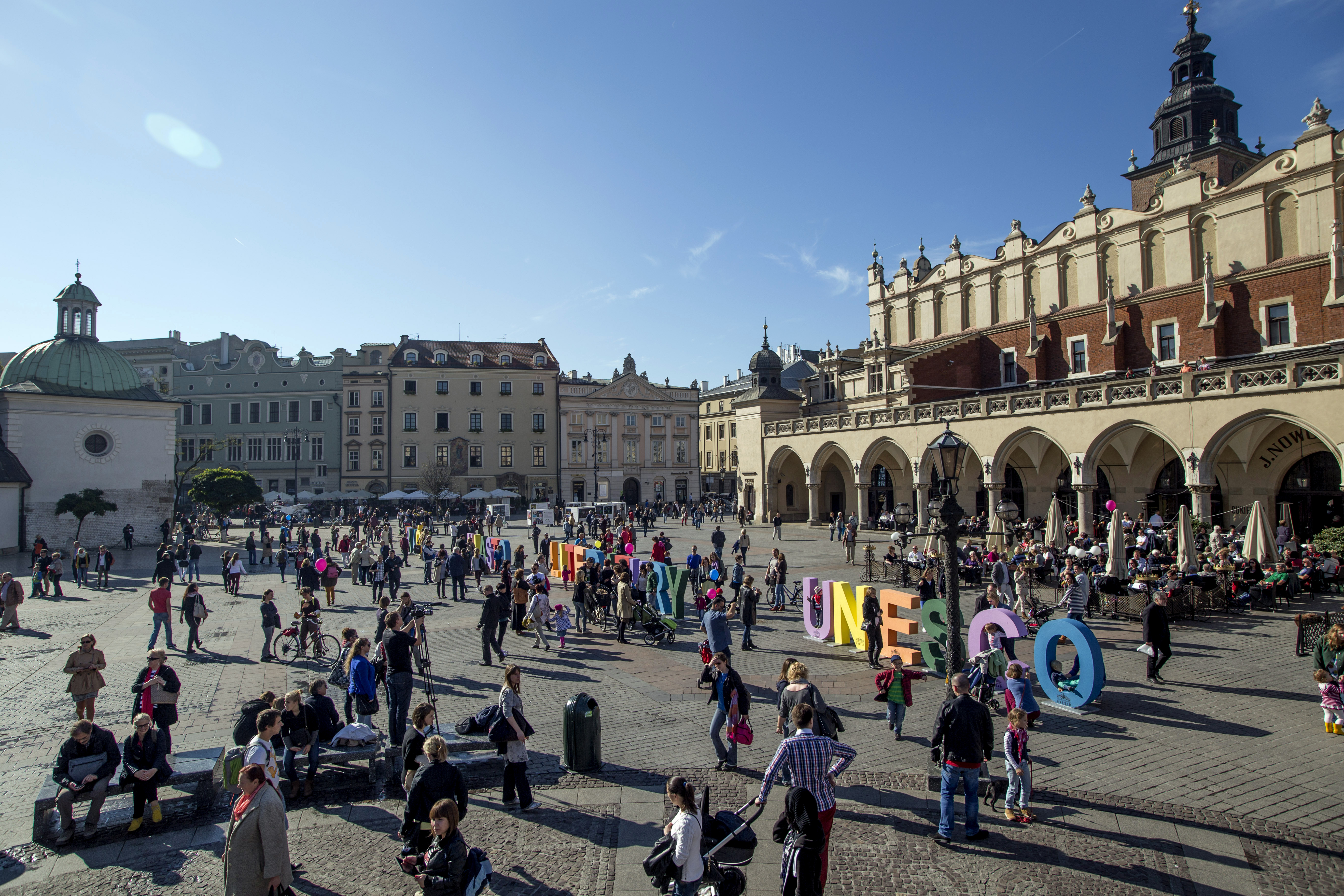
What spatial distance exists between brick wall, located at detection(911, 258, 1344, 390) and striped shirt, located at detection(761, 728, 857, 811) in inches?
1239

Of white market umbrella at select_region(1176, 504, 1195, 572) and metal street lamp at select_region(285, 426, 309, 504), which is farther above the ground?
metal street lamp at select_region(285, 426, 309, 504)

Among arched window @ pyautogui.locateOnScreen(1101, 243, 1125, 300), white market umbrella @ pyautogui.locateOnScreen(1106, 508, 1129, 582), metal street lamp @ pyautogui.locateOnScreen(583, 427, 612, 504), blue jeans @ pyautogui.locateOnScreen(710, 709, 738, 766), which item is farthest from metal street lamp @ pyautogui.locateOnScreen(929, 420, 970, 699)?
metal street lamp @ pyautogui.locateOnScreen(583, 427, 612, 504)

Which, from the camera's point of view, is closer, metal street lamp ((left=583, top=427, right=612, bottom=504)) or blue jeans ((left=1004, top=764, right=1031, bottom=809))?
blue jeans ((left=1004, top=764, right=1031, bottom=809))

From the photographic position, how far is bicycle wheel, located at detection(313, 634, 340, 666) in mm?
13680

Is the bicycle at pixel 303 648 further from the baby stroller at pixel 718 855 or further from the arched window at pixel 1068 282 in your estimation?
the arched window at pixel 1068 282

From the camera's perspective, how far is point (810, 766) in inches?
217

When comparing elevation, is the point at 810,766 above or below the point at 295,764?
above

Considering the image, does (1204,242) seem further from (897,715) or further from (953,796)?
(953,796)

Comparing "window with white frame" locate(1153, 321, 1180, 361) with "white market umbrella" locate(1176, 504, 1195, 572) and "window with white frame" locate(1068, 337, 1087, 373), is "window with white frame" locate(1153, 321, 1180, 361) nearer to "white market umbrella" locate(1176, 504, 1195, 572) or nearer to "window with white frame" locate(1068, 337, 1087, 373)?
"window with white frame" locate(1068, 337, 1087, 373)

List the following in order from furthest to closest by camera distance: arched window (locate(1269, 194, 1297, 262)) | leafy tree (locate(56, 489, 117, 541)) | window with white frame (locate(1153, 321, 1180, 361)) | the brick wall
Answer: leafy tree (locate(56, 489, 117, 541)) → window with white frame (locate(1153, 321, 1180, 361)) → arched window (locate(1269, 194, 1297, 262)) → the brick wall

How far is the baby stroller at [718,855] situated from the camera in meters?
4.82

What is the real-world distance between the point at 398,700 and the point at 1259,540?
65.5 feet

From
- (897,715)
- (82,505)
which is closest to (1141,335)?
(897,715)

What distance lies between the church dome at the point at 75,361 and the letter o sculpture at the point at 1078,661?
133 ft
